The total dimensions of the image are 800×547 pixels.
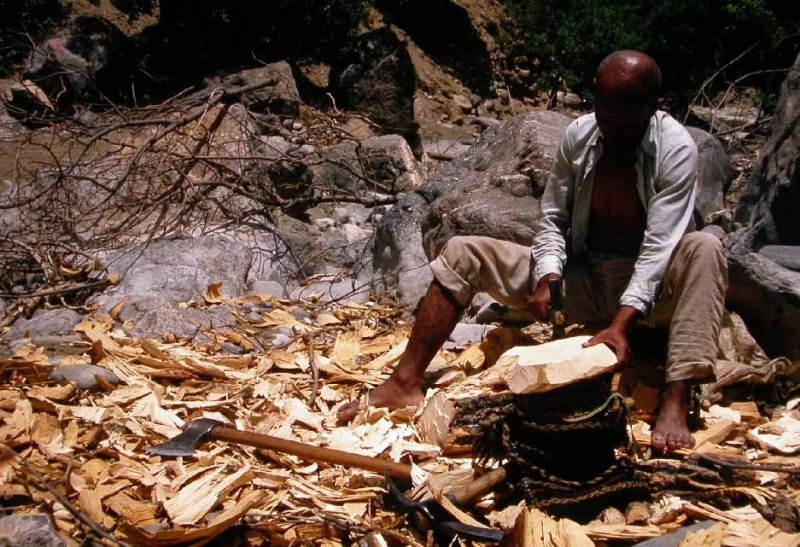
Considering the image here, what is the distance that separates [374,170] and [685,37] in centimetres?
466

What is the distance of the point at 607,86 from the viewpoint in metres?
2.80

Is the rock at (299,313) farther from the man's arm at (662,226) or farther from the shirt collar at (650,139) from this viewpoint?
the shirt collar at (650,139)

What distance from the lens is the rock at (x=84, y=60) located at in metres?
9.74

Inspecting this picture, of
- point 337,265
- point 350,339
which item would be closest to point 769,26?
point 337,265

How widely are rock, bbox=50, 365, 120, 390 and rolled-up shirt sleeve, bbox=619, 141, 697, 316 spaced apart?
2135mm

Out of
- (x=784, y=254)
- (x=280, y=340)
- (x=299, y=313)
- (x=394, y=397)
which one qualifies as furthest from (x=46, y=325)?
(x=784, y=254)

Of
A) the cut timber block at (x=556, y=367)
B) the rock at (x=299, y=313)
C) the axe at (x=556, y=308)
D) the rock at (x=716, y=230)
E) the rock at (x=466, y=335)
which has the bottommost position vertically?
the rock at (x=299, y=313)

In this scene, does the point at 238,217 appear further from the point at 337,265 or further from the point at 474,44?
the point at 474,44

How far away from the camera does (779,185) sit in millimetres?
3887

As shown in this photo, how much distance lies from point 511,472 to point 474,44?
13964 millimetres

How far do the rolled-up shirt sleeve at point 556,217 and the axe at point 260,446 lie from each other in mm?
1021

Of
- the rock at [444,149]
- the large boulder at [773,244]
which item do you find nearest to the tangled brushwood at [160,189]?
the rock at [444,149]

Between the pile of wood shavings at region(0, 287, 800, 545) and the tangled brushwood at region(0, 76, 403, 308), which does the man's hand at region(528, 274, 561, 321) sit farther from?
the tangled brushwood at region(0, 76, 403, 308)

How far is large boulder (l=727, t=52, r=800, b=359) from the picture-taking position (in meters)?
3.33
